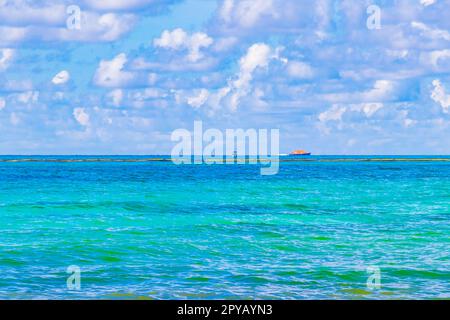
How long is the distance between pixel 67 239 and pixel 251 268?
40.3ft

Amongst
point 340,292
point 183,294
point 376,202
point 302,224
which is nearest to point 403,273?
point 340,292

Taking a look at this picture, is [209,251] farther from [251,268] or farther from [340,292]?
[340,292]

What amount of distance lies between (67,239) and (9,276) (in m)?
10.2

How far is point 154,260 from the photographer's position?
89.9ft

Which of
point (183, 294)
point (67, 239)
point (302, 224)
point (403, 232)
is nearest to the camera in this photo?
point (183, 294)

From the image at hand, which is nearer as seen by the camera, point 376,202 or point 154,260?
point 154,260

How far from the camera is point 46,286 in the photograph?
2180 cm

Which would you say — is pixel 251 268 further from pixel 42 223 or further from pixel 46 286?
pixel 42 223

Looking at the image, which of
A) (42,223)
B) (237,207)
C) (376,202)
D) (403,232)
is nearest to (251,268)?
(403,232)

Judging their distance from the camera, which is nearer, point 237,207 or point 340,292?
point 340,292
